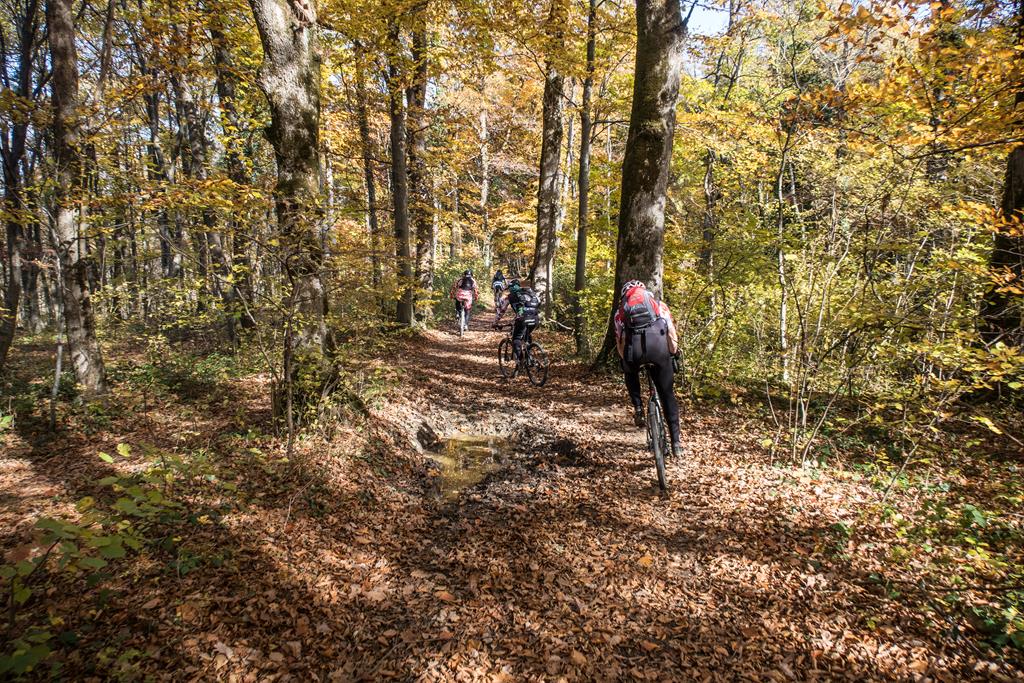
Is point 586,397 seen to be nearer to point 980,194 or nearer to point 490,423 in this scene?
point 490,423

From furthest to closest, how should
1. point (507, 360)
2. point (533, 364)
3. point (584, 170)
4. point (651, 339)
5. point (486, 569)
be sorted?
1. point (584, 170)
2. point (507, 360)
3. point (533, 364)
4. point (651, 339)
5. point (486, 569)

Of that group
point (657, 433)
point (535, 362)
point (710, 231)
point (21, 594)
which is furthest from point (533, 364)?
point (21, 594)

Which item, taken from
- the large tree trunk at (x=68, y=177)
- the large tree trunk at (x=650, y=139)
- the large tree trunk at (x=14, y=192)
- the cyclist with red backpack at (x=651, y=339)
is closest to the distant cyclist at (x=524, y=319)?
the large tree trunk at (x=650, y=139)

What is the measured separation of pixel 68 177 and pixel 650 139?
8796mm

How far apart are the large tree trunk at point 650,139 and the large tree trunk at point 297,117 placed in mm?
5023

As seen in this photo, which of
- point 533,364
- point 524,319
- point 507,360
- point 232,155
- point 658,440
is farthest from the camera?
point 232,155

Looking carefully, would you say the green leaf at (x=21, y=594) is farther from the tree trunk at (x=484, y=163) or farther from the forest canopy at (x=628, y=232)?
the tree trunk at (x=484, y=163)

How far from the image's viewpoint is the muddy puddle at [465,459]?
5.94 metres

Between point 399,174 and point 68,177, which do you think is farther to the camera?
point 399,174

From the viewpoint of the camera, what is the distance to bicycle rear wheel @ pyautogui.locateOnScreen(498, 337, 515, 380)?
10.5 metres

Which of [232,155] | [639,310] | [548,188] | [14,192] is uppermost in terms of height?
[232,155]

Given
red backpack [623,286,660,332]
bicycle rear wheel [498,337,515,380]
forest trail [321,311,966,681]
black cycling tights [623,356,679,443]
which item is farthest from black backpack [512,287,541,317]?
red backpack [623,286,660,332]

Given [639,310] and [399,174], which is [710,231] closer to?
[639,310]

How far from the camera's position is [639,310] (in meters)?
5.36
